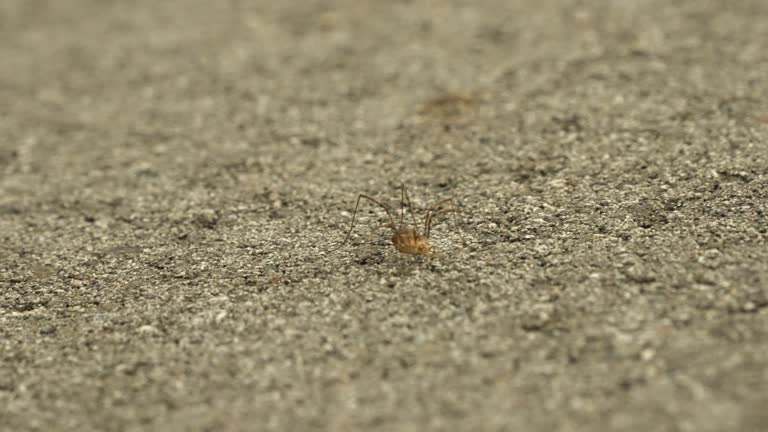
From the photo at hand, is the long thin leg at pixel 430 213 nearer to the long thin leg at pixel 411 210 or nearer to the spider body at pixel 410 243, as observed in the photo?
the long thin leg at pixel 411 210

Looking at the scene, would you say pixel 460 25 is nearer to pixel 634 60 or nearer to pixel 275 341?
pixel 634 60

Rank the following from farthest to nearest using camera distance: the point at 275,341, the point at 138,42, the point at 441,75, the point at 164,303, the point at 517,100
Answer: the point at 138,42
the point at 441,75
the point at 517,100
the point at 164,303
the point at 275,341

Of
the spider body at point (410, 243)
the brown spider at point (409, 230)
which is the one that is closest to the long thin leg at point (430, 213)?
the brown spider at point (409, 230)

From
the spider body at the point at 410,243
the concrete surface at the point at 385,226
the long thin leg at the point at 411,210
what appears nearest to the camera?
the concrete surface at the point at 385,226

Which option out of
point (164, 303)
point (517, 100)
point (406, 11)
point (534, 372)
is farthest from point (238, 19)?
point (534, 372)

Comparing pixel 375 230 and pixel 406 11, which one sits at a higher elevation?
pixel 406 11
